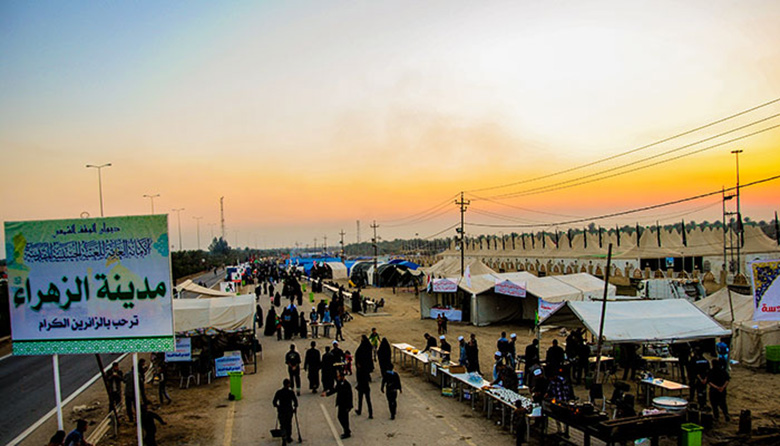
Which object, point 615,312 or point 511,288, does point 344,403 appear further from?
point 511,288

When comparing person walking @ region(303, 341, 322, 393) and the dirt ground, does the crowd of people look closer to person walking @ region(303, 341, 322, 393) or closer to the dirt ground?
person walking @ region(303, 341, 322, 393)

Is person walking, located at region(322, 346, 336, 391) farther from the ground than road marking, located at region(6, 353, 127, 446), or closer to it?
farther from the ground

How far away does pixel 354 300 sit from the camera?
34500 mm

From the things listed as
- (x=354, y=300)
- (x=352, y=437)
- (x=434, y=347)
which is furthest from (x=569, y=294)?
(x=352, y=437)

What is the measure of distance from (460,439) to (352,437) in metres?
2.28

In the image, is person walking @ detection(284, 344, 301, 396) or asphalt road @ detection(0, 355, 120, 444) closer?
asphalt road @ detection(0, 355, 120, 444)

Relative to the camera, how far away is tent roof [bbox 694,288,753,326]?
719 inches

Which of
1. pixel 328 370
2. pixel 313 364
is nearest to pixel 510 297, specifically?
pixel 313 364

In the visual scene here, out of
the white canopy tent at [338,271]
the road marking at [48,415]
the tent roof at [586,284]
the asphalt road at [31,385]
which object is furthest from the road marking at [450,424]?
the white canopy tent at [338,271]

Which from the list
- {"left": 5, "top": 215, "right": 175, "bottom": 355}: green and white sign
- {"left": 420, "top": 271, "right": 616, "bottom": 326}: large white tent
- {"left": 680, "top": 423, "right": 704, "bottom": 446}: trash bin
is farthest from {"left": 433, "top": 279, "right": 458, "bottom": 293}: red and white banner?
{"left": 5, "top": 215, "right": 175, "bottom": 355}: green and white sign

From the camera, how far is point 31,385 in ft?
57.7

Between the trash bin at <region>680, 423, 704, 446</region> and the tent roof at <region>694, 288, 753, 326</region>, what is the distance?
10.1 m

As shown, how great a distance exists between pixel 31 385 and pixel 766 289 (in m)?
22.4

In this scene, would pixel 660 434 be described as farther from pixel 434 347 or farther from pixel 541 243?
pixel 541 243
